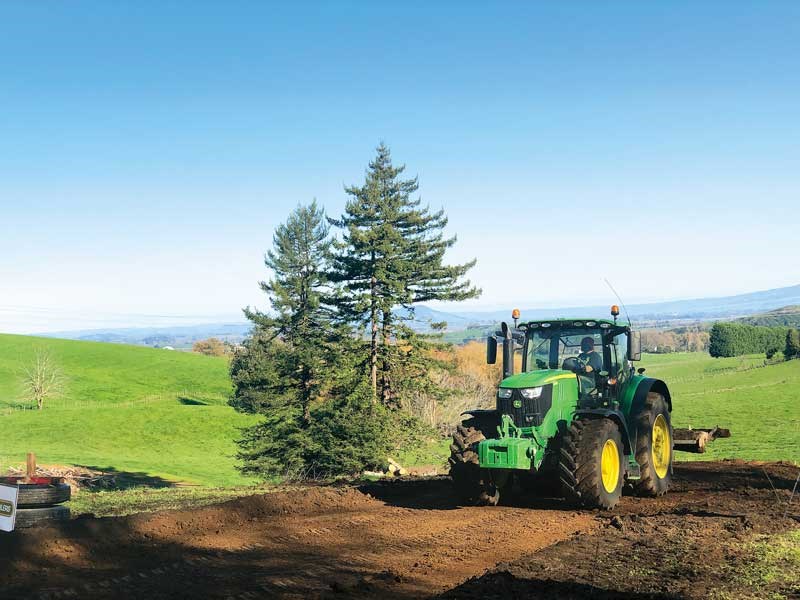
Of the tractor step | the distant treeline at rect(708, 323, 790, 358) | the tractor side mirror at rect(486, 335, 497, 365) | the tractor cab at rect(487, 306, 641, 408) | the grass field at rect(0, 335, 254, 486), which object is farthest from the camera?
the distant treeline at rect(708, 323, 790, 358)

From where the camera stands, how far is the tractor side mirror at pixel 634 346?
39.4 feet

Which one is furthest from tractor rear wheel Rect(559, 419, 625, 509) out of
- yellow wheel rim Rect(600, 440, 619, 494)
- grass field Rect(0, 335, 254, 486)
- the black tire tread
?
grass field Rect(0, 335, 254, 486)

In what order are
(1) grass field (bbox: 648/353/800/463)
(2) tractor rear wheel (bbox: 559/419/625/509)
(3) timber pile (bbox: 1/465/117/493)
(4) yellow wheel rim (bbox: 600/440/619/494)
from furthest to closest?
(1) grass field (bbox: 648/353/800/463)
(3) timber pile (bbox: 1/465/117/493)
(4) yellow wheel rim (bbox: 600/440/619/494)
(2) tractor rear wheel (bbox: 559/419/625/509)

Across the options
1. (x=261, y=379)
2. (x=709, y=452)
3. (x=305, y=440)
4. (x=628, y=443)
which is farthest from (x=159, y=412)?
(x=628, y=443)

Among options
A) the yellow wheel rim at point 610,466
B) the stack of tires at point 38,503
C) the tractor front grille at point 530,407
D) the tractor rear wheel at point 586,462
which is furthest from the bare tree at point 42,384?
the tractor rear wheel at point 586,462

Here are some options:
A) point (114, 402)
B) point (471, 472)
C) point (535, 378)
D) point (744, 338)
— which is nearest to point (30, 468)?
point (471, 472)

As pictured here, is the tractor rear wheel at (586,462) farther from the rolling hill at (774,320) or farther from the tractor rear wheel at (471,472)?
the rolling hill at (774,320)

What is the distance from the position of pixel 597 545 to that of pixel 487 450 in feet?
9.13

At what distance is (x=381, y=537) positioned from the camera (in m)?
9.73

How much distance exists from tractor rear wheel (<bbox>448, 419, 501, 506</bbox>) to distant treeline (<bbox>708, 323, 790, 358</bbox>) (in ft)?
243

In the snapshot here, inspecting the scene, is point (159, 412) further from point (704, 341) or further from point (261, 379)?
point (704, 341)

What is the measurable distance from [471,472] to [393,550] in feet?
9.27

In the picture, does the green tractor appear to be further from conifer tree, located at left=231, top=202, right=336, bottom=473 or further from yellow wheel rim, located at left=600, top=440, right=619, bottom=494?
conifer tree, located at left=231, top=202, right=336, bottom=473

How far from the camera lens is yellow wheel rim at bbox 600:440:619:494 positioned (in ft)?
37.6
